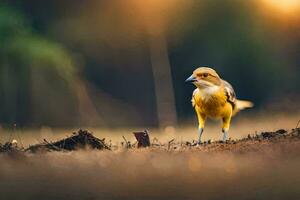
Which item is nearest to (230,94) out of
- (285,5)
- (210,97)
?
(210,97)

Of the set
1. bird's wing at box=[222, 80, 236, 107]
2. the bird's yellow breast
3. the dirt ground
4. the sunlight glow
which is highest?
the sunlight glow

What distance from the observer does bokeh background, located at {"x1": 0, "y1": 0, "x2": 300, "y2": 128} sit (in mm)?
2594

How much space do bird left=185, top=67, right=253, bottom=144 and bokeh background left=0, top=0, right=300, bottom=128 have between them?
0.52 ft

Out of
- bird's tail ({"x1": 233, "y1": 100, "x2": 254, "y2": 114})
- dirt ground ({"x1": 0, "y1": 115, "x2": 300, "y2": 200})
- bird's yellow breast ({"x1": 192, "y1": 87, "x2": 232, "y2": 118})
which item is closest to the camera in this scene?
dirt ground ({"x1": 0, "y1": 115, "x2": 300, "y2": 200})

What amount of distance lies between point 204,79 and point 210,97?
2.6 inches

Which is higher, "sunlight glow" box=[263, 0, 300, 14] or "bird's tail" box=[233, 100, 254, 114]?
"sunlight glow" box=[263, 0, 300, 14]

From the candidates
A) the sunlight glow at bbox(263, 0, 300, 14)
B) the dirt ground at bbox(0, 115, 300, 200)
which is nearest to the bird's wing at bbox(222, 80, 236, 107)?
the sunlight glow at bbox(263, 0, 300, 14)

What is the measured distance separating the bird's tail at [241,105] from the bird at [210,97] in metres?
0.07

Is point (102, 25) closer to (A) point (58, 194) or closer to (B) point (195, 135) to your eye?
(B) point (195, 135)

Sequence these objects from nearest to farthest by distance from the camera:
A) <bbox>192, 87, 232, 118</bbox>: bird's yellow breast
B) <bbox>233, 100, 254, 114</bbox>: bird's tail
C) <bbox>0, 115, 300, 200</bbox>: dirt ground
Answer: <bbox>0, 115, 300, 200</bbox>: dirt ground, <bbox>192, 87, 232, 118</bbox>: bird's yellow breast, <bbox>233, 100, 254, 114</bbox>: bird's tail

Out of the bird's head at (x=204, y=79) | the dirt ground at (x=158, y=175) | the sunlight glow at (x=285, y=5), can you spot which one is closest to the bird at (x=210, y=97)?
the bird's head at (x=204, y=79)

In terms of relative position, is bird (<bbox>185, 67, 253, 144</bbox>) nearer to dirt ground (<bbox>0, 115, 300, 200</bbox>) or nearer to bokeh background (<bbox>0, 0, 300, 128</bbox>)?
bokeh background (<bbox>0, 0, 300, 128</bbox>)

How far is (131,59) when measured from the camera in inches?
109

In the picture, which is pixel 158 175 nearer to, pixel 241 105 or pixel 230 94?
pixel 230 94
